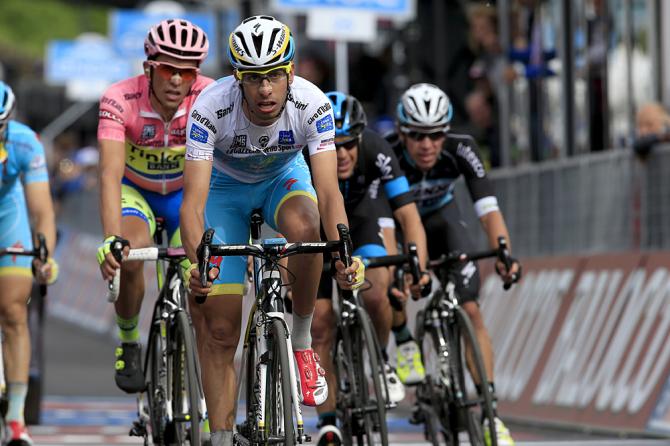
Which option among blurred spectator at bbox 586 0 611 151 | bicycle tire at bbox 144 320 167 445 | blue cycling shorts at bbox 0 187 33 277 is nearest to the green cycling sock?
bicycle tire at bbox 144 320 167 445

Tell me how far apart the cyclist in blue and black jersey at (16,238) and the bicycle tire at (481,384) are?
8.36ft

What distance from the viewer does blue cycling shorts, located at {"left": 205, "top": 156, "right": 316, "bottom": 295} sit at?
8.02m

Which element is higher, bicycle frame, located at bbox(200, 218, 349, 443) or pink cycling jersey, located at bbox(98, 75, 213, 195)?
pink cycling jersey, located at bbox(98, 75, 213, 195)

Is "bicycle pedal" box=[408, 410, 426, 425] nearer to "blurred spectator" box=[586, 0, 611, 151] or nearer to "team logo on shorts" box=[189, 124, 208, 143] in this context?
"team logo on shorts" box=[189, 124, 208, 143]

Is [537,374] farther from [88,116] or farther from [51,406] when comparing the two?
[88,116]

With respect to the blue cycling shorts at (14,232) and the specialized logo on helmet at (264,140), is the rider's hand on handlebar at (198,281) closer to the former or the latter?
the specialized logo on helmet at (264,140)

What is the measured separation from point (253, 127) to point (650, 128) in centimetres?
583

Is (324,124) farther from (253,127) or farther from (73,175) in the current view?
(73,175)

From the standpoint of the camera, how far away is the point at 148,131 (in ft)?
30.5

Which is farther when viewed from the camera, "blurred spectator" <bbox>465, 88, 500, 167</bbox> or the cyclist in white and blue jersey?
"blurred spectator" <bbox>465, 88, 500, 167</bbox>

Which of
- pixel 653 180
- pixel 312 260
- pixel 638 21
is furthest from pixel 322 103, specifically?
pixel 638 21

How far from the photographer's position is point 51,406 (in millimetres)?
15539

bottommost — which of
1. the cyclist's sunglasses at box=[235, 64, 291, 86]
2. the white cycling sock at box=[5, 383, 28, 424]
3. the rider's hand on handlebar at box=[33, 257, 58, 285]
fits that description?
the white cycling sock at box=[5, 383, 28, 424]

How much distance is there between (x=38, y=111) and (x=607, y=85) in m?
35.2
